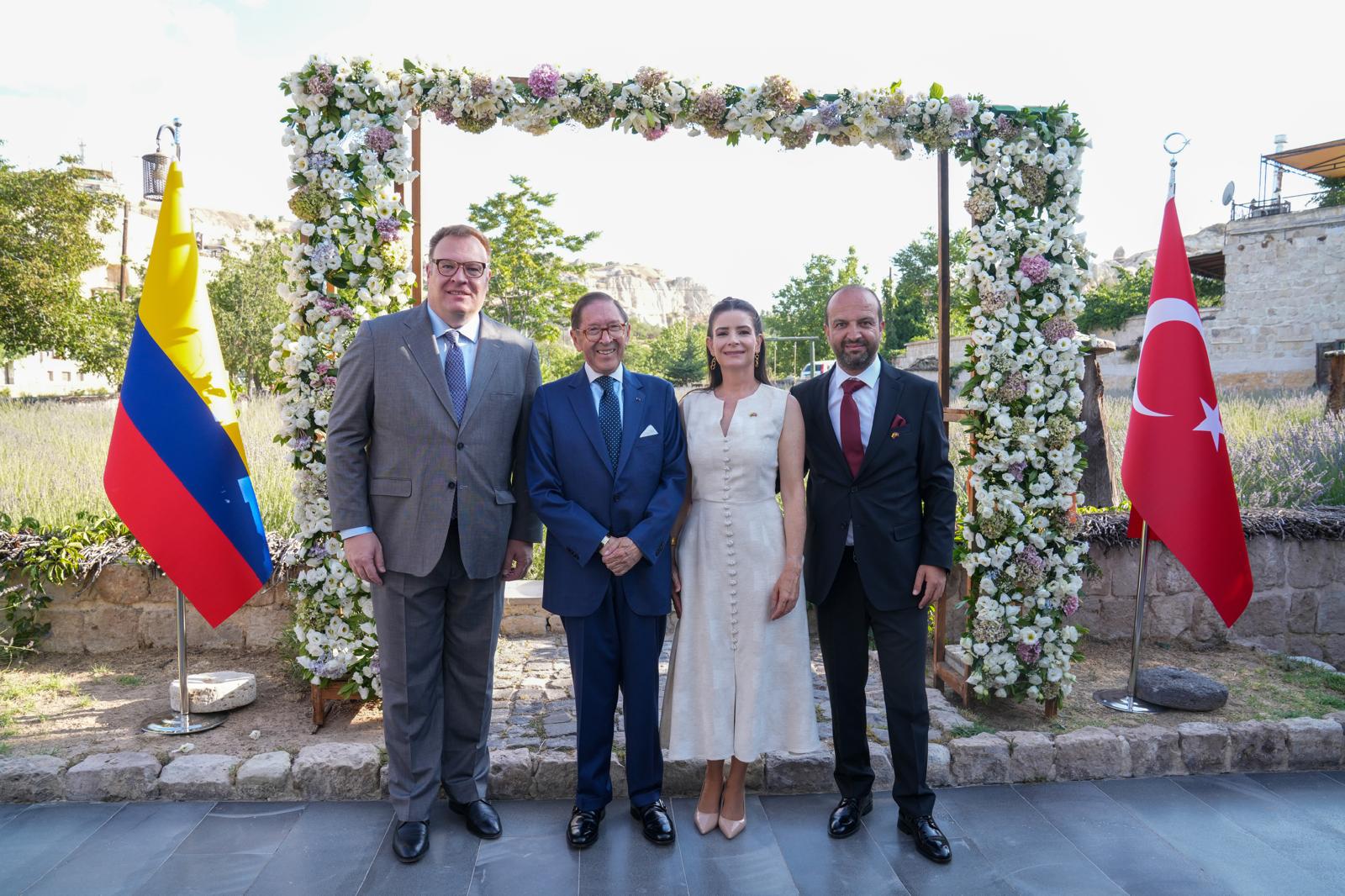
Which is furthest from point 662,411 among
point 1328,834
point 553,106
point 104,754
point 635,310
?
point 635,310

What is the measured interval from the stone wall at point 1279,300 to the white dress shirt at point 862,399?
28.0 m

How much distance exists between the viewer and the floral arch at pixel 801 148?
3.90 metres

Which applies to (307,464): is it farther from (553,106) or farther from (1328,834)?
(1328,834)

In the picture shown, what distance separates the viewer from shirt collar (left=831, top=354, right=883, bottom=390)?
3258 mm

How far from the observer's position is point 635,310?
11562 cm

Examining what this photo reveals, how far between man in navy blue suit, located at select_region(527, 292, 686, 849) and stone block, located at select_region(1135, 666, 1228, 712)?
2.85 meters

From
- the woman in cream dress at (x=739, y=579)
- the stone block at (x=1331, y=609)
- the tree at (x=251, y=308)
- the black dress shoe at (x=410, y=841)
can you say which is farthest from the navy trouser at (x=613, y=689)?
the tree at (x=251, y=308)

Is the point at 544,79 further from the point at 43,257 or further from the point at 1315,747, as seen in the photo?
the point at 43,257

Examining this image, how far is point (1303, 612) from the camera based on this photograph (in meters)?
5.64

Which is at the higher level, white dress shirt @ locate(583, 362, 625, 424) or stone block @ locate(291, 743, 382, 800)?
white dress shirt @ locate(583, 362, 625, 424)

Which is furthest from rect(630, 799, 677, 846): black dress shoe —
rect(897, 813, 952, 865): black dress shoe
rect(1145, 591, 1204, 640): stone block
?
rect(1145, 591, 1204, 640): stone block

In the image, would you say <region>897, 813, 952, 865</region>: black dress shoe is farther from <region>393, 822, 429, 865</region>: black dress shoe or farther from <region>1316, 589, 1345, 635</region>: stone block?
<region>1316, 589, 1345, 635</region>: stone block

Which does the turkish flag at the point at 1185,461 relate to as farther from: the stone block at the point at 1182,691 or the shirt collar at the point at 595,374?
the shirt collar at the point at 595,374

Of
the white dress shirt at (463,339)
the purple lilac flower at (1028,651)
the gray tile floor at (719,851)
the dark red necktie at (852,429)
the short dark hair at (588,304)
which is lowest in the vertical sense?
the gray tile floor at (719,851)
